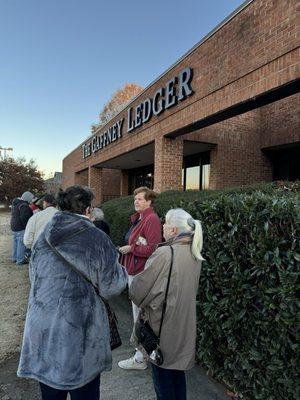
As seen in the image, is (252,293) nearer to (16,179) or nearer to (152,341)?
(152,341)

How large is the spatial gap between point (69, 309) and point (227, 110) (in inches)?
257

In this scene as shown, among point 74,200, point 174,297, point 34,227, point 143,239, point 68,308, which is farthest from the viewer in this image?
point 34,227

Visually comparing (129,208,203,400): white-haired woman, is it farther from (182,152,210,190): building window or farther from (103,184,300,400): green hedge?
(182,152,210,190): building window

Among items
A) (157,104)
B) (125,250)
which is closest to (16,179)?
(157,104)

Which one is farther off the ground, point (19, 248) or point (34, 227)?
point (34, 227)

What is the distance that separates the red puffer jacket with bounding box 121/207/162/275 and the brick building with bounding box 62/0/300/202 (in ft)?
12.3

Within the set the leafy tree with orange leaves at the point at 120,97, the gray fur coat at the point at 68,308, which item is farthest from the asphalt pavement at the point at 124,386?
the leafy tree with orange leaves at the point at 120,97


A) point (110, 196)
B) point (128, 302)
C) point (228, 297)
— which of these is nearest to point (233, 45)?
point (128, 302)

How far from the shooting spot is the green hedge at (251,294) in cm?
249

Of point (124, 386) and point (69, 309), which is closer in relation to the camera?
point (69, 309)

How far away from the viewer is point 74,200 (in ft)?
7.55

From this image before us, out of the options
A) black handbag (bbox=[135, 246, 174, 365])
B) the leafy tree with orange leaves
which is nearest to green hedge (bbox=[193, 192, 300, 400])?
black handbag (bbox=[135, 246, 174, 365])

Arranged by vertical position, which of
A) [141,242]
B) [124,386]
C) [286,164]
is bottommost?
[124,386]

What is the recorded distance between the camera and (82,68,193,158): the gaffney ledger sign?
9227 millimetres
